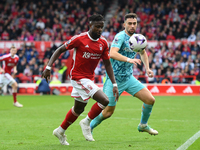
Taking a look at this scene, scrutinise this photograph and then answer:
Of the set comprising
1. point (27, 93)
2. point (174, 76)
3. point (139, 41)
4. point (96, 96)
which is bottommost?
point (27, 93)

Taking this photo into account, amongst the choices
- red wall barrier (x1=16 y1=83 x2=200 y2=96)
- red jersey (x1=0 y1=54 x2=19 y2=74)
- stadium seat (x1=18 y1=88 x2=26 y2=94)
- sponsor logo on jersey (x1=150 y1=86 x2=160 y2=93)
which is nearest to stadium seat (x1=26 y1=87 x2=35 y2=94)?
stadium seat (x1=18 y1=88 x2=26 y2=94)

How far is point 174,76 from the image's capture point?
19.8 m

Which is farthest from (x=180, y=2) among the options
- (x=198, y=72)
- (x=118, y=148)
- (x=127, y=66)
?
(x=118, y=148)

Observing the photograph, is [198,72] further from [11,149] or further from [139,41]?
[11,149]

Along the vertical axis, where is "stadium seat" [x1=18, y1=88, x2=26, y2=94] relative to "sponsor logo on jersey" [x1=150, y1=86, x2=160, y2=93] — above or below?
below

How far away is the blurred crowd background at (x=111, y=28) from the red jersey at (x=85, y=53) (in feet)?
46.3

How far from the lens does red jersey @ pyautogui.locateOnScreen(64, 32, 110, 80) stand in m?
5.65

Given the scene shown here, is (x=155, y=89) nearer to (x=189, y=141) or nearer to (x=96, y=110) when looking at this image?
(x=189, y=141)

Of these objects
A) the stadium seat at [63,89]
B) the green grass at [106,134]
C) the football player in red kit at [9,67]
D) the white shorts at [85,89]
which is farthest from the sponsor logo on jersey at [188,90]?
the white shorts at [85,89]

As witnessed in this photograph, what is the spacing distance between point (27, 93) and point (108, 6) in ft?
39.9

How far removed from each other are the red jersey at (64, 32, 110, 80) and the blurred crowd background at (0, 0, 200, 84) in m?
14.1

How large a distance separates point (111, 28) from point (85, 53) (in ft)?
61.9

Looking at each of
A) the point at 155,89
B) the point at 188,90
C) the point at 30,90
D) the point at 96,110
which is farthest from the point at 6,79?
the point at 188,90

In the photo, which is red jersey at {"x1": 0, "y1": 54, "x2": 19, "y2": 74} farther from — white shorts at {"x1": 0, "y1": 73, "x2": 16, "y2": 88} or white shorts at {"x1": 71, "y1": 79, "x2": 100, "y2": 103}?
white shorts at {"x1": 71, "y1": 79, "x2": 100, "y2": 103}
